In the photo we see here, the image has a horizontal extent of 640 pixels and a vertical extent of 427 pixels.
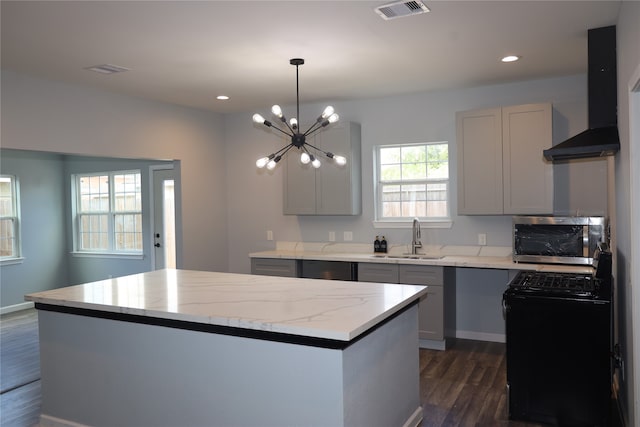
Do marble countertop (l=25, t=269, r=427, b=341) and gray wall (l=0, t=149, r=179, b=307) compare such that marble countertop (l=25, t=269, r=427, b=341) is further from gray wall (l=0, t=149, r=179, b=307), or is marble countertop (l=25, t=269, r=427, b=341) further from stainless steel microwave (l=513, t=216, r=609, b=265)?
gray wall (l=0, t=149, r=179, b=307)

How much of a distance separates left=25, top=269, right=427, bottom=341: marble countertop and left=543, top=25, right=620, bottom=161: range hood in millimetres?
1405

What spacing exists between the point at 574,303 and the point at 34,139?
4.31 metres

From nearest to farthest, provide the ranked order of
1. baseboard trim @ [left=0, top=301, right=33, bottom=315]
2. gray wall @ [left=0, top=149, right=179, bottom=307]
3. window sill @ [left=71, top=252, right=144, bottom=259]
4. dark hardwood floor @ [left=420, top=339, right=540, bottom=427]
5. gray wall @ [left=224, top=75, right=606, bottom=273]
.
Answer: dark hardwood floor @ [left=420, top=339, right=540, bottom=427], gray wall @ [left=224, top=75, right=606, bottom=273], baseboard trim @ [left=0, top=301, right=33, bottom=315], gray wall @ [left=0, top=149, right=179, bottom=307], window sill @ [left=71, top=252, right=144, bottom=259]

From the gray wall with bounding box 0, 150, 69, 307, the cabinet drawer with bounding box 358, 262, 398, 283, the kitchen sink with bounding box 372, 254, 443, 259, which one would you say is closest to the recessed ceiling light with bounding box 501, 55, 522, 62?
the kitchen sink with bounding box 372, 254, 443, 259

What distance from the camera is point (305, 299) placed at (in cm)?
279

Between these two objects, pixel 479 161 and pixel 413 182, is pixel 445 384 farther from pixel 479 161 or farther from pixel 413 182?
pixel 413 182

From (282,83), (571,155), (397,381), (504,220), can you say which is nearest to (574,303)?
(571,155)

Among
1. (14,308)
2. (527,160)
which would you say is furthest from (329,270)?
(14,308)

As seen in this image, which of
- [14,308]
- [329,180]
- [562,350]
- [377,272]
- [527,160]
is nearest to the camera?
[562,350]

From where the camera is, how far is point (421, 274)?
15.6 feet

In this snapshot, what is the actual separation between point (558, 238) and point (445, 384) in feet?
5.13

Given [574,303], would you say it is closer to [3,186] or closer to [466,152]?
[466,152]

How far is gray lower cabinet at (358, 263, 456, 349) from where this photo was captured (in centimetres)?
469

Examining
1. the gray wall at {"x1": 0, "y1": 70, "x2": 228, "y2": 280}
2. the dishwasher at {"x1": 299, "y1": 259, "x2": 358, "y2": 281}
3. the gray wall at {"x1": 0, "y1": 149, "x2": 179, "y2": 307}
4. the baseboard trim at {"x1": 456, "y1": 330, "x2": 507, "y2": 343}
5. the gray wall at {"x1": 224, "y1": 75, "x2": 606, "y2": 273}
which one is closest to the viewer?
the gray wall at {"x1": 0, "y1": 70, "x2": 228, "y2": 280}
